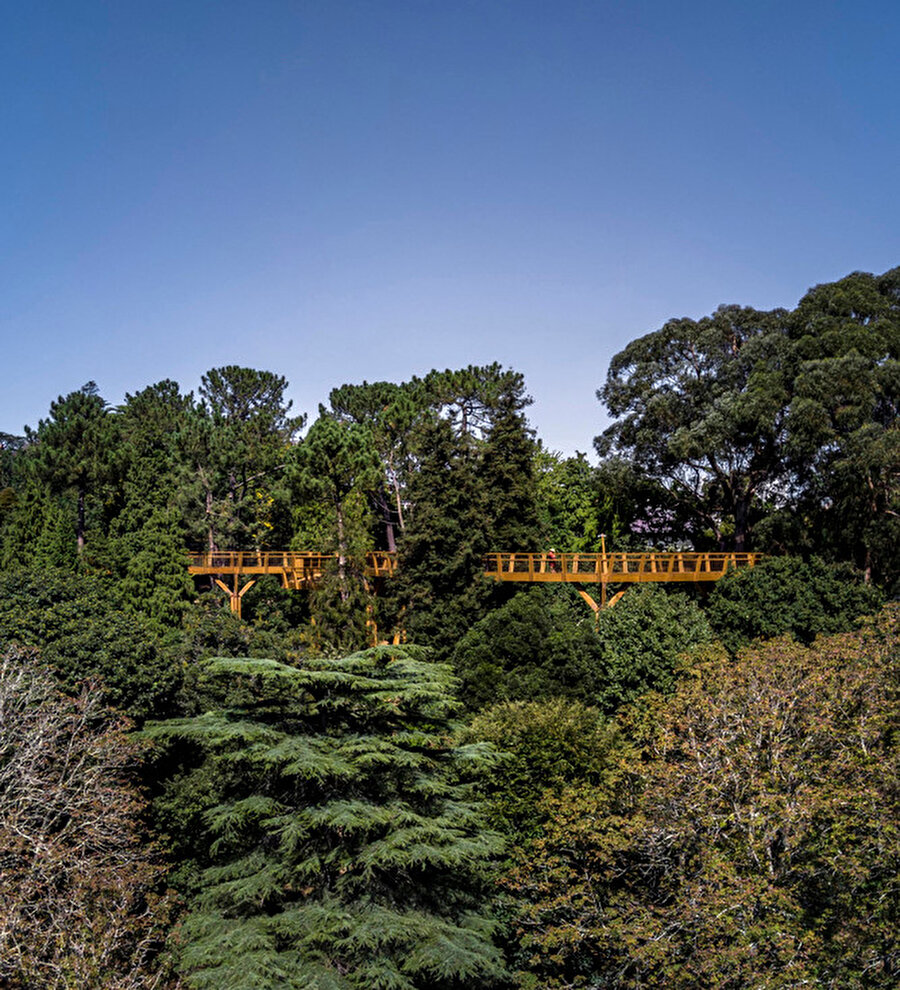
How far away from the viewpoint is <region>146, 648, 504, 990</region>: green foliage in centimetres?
1020

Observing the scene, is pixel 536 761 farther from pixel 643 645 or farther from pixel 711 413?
pixel 711 413

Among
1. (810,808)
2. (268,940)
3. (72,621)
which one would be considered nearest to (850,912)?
(810,808)

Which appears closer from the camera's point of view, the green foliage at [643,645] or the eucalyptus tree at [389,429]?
the green foliage at [643,645]

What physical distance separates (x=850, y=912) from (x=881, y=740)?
3.25 meters

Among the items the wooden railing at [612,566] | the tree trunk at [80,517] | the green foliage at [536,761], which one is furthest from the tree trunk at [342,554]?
the tree trunk at [80,517]

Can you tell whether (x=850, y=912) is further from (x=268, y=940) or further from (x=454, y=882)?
(x=268, y=940)

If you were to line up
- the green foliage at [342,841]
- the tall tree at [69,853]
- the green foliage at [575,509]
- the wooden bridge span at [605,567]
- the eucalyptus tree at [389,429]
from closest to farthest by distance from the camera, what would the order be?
the green foliage at [342,841]
the tall tree at [69,853]
the wooden bridge span at [605,567]
the eucalyptus tree at [389,429]
the green foliage at [575,509]

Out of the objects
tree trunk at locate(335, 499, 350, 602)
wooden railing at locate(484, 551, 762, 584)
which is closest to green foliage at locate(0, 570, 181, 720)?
tree trunk at locate(335, 499, 350, 602)

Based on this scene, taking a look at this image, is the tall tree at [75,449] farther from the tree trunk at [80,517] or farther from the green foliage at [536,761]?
the green foliage at [536,761]

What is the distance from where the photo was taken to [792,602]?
22.4m

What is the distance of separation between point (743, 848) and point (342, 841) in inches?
225

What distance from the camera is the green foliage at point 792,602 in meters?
21.9

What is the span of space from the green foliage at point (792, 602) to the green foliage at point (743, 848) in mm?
7372

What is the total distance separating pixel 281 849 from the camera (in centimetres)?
1101
